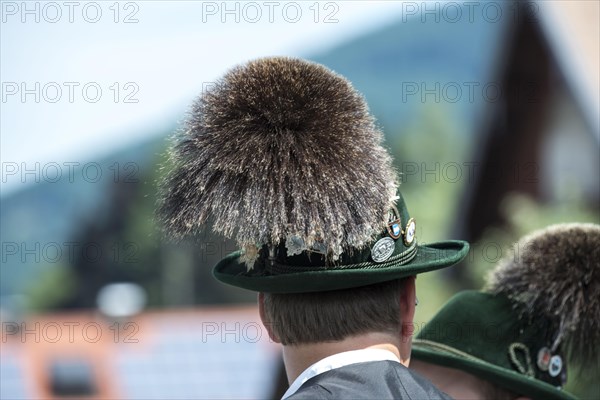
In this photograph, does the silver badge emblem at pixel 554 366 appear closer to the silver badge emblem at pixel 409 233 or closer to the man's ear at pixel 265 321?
the silver badge emblem at pixel 409 233

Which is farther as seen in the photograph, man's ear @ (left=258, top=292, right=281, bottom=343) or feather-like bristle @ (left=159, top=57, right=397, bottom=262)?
man's ear @ (left=258, top=292, right=281, bottom=343)

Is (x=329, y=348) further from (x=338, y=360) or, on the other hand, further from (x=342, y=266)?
(x=342, y=266)

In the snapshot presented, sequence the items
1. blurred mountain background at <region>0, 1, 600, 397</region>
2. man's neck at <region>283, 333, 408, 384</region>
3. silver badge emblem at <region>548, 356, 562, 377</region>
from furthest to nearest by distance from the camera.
Result: blurred mountain background at <region>0, 1, 600, 397</region> < silver badge emblem at <region>548, 356, 562, 377</region> < man's neck at <region>283, 333, 408, 384</region>

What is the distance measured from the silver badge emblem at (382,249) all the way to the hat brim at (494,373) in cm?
93

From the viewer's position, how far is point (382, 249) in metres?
1.95

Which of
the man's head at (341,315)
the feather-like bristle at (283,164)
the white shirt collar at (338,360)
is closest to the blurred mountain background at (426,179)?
the feather-like bristle at (283,164)

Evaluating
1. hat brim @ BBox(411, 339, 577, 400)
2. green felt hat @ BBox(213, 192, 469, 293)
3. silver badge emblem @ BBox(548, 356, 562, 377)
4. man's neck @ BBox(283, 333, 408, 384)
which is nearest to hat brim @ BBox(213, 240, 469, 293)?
green felt hat @ BBox(213, 192, 469, 293)

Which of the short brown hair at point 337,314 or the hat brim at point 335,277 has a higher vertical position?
the hat brim at point 335,277

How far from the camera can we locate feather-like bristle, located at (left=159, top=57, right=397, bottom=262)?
1.87 meters

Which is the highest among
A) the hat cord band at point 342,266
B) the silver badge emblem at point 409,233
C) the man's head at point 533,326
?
the silver badge emblem at point 409,233

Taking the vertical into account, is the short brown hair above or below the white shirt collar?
above

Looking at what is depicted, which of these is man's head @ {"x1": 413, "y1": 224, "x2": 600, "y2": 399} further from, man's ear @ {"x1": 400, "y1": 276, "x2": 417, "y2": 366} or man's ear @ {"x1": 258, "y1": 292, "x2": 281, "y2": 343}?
man's ear @ {"x1": 258, "y1": 292, "x2": 281, "y2": 343}

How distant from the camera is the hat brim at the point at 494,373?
2.70m

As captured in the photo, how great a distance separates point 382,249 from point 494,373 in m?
0.96
